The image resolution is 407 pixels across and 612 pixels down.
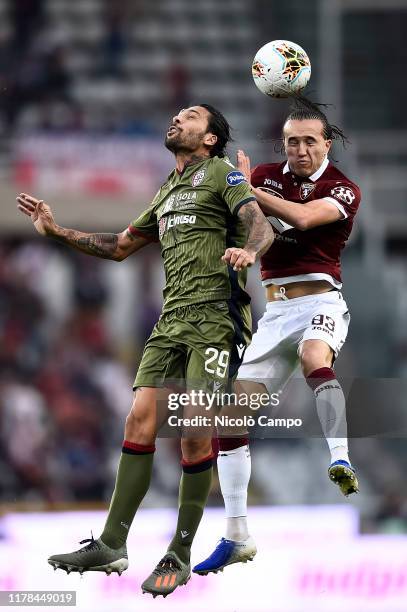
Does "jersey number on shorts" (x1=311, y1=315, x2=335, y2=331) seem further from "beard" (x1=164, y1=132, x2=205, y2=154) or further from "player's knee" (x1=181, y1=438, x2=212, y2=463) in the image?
"beard" (x1=164, y1=132, x2=205, y2=154)

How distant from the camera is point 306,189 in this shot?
8.30 metres

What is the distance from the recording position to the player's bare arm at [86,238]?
852 cm

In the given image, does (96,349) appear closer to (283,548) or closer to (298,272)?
(283,548)

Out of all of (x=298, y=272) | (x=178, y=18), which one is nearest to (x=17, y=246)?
(x=178, y=18)

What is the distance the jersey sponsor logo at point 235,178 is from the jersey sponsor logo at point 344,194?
0.64m

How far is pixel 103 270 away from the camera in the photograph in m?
18.4

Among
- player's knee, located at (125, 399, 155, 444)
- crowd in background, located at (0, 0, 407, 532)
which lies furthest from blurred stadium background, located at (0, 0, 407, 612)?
player's knee, located at (125, 399, 155, 444)

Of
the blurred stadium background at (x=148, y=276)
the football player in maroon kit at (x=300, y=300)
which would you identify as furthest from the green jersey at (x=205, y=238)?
the blurred stadium background at (x=148, y=276)

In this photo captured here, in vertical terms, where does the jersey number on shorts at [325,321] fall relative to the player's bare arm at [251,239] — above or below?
below

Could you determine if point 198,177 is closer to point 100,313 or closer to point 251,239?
point 251,239

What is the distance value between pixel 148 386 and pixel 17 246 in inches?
418

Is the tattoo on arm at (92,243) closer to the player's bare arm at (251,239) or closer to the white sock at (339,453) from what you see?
the player's bare arm at (251,239)

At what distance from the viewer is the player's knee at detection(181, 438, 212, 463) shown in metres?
7.95

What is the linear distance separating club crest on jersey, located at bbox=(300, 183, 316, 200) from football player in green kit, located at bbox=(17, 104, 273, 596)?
51cm
